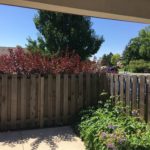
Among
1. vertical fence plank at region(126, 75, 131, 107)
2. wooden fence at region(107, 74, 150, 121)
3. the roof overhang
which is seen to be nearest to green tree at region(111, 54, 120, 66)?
wooden fence at region(107, 74, 150, 121)

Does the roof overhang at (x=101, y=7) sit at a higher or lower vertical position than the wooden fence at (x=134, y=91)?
higher

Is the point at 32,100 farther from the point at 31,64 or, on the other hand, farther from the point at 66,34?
the point at 66,34

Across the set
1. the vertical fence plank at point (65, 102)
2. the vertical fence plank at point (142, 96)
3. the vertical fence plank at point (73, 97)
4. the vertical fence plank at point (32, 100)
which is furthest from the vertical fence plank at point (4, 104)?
Answer: the vertical fence plank at point (142, 96)

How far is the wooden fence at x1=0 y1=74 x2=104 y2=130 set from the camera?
5.30 m

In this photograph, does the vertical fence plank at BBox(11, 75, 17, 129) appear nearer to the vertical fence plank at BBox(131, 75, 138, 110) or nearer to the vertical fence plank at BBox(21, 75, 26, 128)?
the vertical fence plank at BBox(21, 75, 26, 128)

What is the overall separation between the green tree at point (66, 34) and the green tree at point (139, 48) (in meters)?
28.1

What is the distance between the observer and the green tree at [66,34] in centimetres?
1359

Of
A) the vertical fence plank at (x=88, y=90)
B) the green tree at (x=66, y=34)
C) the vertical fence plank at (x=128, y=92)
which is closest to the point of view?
the vertical fence plank at (x=128, y=92)

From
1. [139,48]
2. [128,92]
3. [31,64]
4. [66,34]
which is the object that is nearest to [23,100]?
[31,64]

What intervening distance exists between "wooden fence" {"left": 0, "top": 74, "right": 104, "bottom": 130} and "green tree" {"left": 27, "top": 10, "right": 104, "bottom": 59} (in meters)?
7.65

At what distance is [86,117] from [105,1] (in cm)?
239

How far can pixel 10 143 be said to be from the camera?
175 inches

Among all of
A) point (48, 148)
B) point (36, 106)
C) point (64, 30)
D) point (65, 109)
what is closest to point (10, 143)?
point (48, 148)

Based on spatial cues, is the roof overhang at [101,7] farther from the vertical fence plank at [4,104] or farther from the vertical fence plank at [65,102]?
the vertical fence plank at [4,104]
